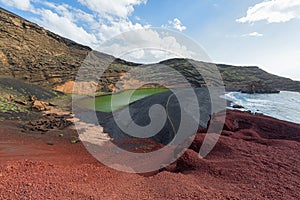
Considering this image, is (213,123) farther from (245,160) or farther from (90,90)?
(90,90)

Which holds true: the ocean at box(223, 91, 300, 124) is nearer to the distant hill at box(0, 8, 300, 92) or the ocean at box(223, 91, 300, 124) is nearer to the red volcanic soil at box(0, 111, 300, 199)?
the distant hill at box(0, 8, 300, 92)

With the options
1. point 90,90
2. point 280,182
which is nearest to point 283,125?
point 280,182

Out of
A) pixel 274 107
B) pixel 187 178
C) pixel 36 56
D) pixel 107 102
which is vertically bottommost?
pixel 107 102

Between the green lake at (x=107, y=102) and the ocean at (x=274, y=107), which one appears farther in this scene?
the green lake at (x=107, y=102)

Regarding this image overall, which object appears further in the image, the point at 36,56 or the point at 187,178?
the point at 36,56

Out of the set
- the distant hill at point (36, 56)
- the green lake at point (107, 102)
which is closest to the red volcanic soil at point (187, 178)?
the green lake at point (107, 102)

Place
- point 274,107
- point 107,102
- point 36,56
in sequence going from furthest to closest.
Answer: point 36,56
point 107,102
point 274,107

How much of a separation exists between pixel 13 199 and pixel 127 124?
36.6 feet

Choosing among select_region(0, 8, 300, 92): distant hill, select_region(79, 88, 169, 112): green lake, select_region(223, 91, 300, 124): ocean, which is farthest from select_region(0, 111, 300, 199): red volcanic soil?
select_region(0, 8, 300, 92): distant hill

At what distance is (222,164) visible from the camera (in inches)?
219

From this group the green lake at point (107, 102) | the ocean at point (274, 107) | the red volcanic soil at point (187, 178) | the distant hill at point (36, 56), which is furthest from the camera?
the distant hill at point (36, 56)

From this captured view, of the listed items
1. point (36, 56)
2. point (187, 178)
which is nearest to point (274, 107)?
point (187, 178)

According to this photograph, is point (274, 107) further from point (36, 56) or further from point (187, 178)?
point (36, 56)

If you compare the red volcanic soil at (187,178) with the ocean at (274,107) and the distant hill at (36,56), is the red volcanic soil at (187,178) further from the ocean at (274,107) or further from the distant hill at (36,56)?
the distant hill at (36,56)
